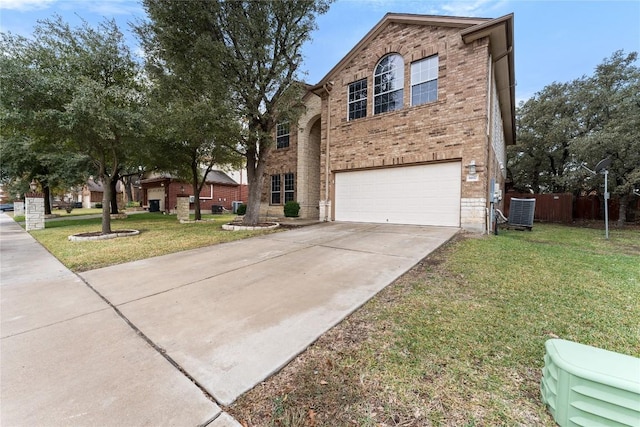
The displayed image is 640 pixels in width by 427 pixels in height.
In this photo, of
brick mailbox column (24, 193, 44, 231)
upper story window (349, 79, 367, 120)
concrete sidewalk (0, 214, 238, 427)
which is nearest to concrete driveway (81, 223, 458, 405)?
concrete sidewalk (0, 214, 238, 427)

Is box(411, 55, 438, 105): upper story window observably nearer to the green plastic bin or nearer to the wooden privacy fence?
the wooden privacy fence

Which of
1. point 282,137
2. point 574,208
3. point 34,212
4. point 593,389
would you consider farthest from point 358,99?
point 574,208

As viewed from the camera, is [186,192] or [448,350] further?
[186,192]

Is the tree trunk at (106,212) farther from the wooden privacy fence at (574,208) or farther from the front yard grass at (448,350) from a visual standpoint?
the wooden privacy fence at (574,208)

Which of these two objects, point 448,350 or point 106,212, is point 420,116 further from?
point 106,212

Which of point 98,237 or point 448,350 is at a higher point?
point 98,237

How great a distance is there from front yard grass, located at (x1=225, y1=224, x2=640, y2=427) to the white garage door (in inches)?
203

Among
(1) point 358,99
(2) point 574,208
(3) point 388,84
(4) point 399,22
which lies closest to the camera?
(4) point 399,22

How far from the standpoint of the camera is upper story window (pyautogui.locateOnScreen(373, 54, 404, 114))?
34.1ft

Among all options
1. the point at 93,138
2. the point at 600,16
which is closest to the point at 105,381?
the point at 93,138

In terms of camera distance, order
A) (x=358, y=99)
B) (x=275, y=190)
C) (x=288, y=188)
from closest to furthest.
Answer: (x=358, y=99) < (x=288, y=188) < (x=275, y=190)

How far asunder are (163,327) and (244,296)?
1005mm

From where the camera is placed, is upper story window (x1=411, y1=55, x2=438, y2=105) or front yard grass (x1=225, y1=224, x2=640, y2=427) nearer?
front yard grass (x1=225, y1=224, x2=640, y2=427)

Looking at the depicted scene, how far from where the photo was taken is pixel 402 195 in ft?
33.9
